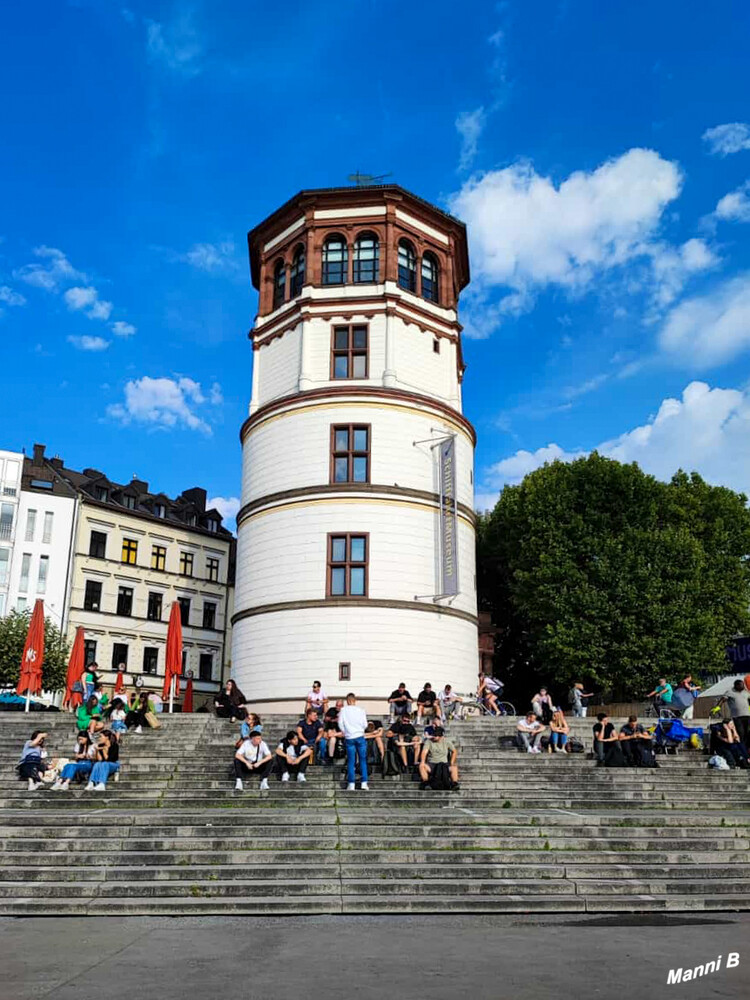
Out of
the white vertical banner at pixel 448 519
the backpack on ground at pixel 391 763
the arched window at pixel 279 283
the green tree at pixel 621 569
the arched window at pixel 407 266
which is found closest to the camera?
the backpack on ground at pixel 391 763

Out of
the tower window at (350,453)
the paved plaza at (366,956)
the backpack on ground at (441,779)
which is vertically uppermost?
the tower window at (350,453)

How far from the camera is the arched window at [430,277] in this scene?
123 feet

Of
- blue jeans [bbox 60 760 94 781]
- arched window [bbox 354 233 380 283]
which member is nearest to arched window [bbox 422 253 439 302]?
arched window [bbox 354 233 380 283]

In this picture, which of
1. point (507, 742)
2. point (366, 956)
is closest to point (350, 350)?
point (507, 742)

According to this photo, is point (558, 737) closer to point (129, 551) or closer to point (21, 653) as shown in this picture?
point (21, 653)

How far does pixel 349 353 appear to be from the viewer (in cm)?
3500

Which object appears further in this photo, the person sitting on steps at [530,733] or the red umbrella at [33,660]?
the red umbrella at [33,660]

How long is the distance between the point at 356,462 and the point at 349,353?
4799 mm

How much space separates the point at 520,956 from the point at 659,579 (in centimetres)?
3291

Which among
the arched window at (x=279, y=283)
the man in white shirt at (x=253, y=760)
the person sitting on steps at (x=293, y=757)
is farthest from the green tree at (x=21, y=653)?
the man in white shirt at (x=253, y=760)

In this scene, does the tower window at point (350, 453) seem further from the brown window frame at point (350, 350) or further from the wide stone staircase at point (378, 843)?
the wide stone staircase at point (378, 843)

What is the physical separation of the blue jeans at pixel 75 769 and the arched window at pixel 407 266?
24.3 meters

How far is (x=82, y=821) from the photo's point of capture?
1462cm

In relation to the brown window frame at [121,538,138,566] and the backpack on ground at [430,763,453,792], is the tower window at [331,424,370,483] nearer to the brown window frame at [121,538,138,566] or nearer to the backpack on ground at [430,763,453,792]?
the backpack on ground at [430,763,453,792]
